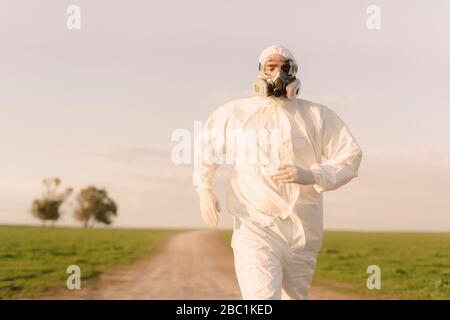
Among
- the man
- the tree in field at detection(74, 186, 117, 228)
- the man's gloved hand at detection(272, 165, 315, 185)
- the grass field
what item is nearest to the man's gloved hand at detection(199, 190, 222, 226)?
the man

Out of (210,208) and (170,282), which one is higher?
(210,208)

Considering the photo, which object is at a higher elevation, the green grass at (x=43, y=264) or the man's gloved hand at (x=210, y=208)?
the man's gloved hand at (x=210, y=208)

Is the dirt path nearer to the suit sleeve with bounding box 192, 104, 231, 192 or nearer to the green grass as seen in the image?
the green grass

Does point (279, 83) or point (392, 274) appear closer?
point (279, 83)

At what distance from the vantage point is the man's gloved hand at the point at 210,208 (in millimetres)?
7039

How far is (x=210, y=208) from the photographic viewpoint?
23.1 feet

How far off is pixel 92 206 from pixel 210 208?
89.6m

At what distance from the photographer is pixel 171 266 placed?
83.5 feet

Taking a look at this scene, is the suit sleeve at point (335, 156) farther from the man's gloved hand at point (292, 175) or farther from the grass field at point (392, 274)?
the grass field at point (392, 274)

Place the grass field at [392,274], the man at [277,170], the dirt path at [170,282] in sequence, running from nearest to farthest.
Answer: the man at [277,170] < the dirt path at [170,282] < the grass field at [392,274]

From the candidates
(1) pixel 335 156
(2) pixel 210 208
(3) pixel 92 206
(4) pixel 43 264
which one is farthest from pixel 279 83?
(3) pixel 92 206

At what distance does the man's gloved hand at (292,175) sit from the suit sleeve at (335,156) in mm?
134

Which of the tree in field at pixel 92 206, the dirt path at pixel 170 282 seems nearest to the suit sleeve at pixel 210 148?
the dirt path at pixel 170 282

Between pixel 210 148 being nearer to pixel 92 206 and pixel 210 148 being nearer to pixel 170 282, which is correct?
pixel 170 282
